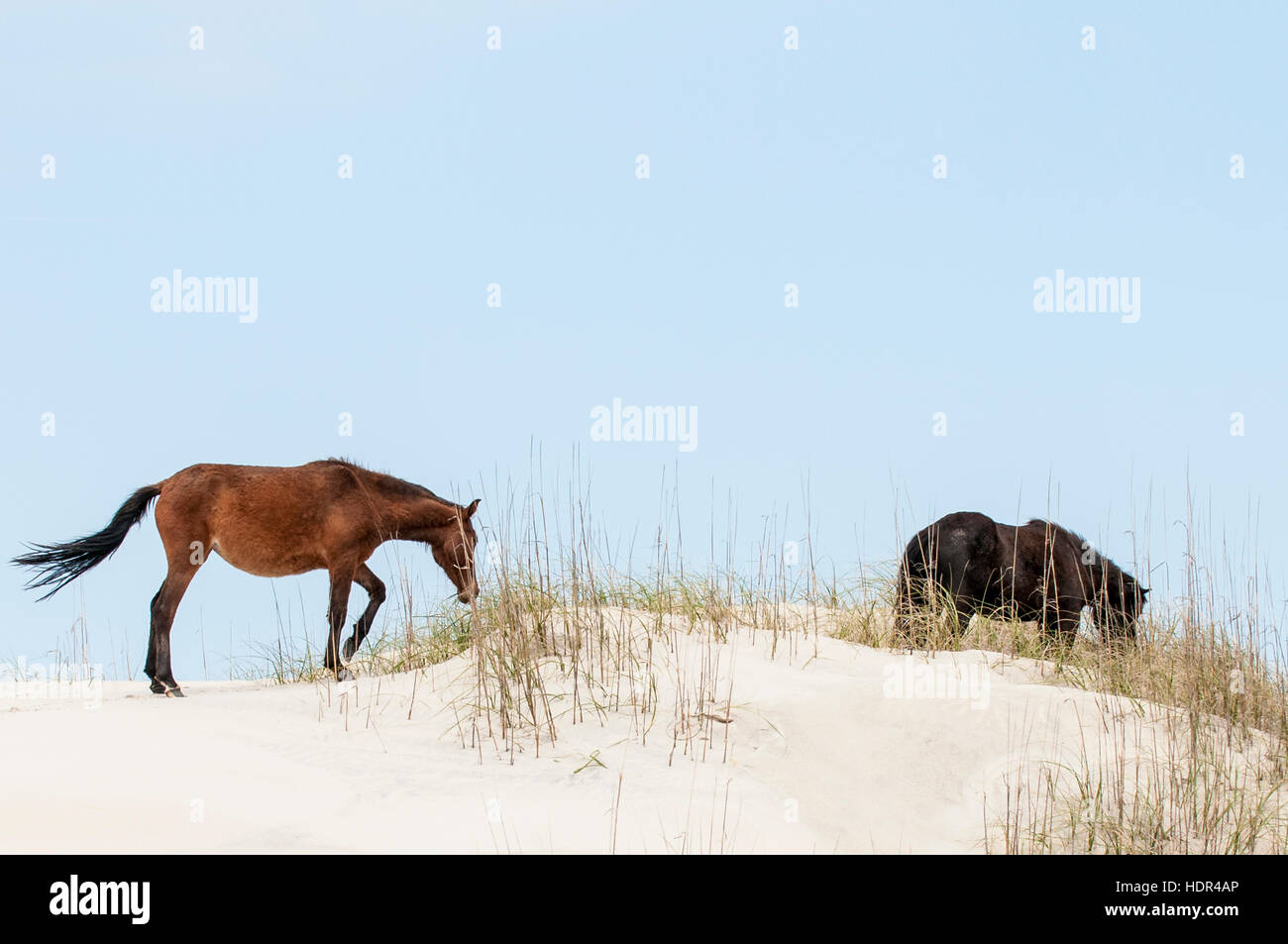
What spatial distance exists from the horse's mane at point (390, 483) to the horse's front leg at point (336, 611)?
2.62 feet

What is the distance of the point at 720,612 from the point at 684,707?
5.77ft

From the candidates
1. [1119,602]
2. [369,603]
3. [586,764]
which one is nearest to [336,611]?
[369,603]

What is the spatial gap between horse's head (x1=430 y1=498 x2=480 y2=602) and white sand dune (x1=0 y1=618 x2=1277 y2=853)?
6.01ft

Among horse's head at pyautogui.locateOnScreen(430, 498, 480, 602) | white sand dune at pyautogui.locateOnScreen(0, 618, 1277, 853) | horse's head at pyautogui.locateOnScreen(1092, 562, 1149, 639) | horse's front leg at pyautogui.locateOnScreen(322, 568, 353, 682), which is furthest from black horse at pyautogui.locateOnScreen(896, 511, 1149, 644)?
horse's front leg at pyautogui.locateOnScreen(322, 568, 353, 682)

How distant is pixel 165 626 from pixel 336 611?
49.3 inches

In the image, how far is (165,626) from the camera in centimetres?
933

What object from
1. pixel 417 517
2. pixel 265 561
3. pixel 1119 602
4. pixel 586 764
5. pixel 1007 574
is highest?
pixel 417 517

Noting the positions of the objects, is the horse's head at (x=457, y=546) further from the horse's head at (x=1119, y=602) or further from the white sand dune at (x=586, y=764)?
the horse's head at (x=1119, y=602)

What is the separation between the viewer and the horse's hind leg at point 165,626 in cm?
920

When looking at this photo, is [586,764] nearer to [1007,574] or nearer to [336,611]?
[336,611]

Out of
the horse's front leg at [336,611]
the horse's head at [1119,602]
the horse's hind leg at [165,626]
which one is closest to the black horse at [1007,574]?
the horse's head at [1119,602]

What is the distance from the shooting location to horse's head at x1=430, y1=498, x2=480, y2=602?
409 inches
